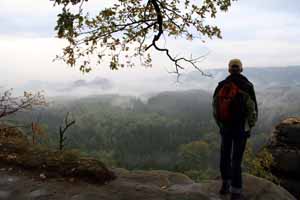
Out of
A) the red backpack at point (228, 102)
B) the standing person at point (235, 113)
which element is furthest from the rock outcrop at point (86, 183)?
the red backpack at point (228, 102)

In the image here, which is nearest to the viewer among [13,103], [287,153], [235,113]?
[235,113]

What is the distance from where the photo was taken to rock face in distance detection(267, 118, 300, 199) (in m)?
21.9

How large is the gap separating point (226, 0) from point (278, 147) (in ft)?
47.9

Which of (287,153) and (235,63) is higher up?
(235,63)

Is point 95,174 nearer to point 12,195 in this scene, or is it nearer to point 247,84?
point 12,195

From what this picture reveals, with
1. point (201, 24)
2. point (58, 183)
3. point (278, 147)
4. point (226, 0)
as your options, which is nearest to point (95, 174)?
point (58, 183)

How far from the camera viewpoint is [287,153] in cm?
2225

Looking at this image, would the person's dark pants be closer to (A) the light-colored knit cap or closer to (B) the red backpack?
(B) the red backpack

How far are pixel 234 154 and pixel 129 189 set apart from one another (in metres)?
2.69

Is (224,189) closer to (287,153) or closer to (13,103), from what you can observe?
(13,103)

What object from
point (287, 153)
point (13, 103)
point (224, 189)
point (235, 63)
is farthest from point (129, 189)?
point (287, 153)

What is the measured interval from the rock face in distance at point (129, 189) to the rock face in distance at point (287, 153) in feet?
39.5

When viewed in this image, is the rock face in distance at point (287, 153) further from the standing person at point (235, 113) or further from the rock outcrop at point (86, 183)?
the standing person at point (235, 113)

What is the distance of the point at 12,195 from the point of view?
9055 millimetres
